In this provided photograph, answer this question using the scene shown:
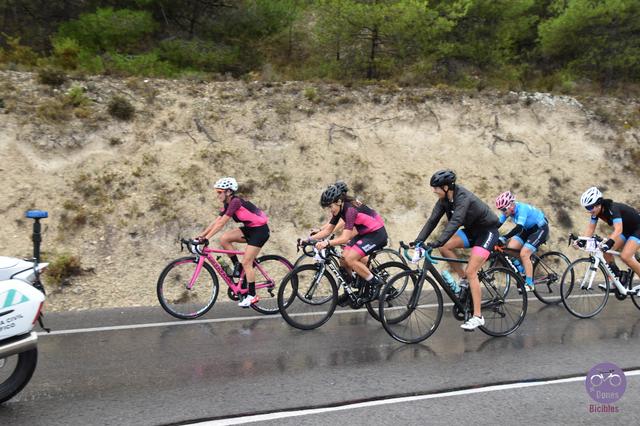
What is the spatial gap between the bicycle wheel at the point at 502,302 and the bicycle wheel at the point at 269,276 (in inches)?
119

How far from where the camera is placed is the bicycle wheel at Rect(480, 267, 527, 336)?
25.0 ft

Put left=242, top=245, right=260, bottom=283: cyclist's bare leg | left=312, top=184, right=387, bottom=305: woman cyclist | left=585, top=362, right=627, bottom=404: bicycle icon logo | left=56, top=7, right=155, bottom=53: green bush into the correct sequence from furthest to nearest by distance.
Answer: left=56, top=7, right=155, bottom=53: green bush, left=242, top=245, right=260, bottom=283: cyclist's bare leg, left=312, top=184, right=387, bottom=305: woman cyclist, left=585, top=362, right=627, bottom=404: bicycle icon logo

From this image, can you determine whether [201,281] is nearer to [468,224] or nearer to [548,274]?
[468,224]

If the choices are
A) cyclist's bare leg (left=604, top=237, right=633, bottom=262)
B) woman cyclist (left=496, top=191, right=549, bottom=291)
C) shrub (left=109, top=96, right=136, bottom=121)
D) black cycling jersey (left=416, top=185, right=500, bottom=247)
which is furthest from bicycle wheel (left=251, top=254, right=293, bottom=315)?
shrub (left=109, top=96, right=136, bottom=121)

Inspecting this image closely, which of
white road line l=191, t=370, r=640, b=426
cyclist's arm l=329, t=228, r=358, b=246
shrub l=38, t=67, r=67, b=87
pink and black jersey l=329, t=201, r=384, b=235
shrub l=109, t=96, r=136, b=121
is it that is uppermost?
shrub l=38, t=67, r=67, b=87

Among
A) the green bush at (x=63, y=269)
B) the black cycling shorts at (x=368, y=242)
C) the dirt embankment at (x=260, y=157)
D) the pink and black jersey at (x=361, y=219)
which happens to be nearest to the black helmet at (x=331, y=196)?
the pink and black jersey at (x=361, y=219)

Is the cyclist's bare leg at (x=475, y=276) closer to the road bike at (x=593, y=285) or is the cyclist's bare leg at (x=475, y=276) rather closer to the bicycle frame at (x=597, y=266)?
the road bike at (x=593, y=285)

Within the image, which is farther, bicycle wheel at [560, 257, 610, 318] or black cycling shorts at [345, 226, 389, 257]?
bicycle wheel at [560, 257, 610, 318]

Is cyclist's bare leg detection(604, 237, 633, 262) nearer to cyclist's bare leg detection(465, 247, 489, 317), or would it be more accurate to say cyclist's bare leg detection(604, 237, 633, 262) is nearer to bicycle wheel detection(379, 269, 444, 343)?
cyclist's bare leg detection(465, 247, 489, 317)

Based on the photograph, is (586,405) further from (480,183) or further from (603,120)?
(603,120)

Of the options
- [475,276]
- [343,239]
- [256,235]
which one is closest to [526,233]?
[475,276]

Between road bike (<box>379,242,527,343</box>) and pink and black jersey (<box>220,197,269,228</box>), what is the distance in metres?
2.43

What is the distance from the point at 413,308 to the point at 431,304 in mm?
261

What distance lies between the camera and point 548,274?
9875 mm
